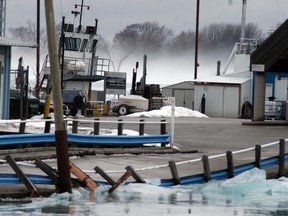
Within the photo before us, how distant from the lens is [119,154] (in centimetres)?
2502

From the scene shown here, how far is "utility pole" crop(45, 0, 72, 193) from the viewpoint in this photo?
16.8m

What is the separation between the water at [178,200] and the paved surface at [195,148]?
178 centimetres

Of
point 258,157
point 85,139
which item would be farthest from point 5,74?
point 258,157

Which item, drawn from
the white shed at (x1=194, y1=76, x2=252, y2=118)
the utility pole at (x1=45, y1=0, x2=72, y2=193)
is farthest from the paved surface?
the white shed at (x1=194, y1=76, x2=252, y2=118)

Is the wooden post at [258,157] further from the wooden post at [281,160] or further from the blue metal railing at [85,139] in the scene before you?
the blue metal railing at [85,139]

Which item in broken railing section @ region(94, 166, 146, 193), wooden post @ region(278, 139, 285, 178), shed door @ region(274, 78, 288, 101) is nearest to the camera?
broken railing section @ region(94, 166, 146, 193)

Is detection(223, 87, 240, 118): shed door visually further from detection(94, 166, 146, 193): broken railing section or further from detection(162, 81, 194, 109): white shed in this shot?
detection(94, 166, 146, 193): broken railing section

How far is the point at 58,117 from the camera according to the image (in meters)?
17.1

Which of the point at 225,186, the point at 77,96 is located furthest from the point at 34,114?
the point at 225,186

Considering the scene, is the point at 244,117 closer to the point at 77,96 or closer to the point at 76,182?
the point at 77,96

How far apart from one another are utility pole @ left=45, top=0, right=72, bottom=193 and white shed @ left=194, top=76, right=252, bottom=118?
136 feet

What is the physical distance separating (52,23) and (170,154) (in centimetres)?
978

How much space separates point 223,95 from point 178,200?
42.3 meters

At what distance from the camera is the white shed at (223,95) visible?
58500 mm
